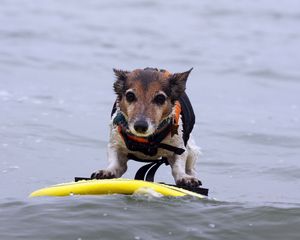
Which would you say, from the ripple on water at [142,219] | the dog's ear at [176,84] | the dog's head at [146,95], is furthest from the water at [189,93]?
the dog's ear at [176,84]

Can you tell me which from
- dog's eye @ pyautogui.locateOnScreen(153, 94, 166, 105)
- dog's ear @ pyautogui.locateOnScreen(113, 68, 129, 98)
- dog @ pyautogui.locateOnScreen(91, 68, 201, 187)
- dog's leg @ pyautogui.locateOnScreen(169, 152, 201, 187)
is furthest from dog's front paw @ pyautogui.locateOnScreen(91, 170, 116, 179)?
dog's eye @ pyautogui.locateOnScreen(153, 94, 166, 105)

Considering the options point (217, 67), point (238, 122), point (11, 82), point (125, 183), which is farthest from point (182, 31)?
point (125, 183)

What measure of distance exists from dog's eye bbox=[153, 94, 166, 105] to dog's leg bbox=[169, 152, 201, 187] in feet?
2.10

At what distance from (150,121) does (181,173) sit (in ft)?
2.53

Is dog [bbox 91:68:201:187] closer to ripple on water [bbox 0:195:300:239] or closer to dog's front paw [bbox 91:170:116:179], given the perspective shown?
dog's front paw [bbox 91:170:116:179]

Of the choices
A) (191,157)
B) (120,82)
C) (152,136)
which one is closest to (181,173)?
(152,136)

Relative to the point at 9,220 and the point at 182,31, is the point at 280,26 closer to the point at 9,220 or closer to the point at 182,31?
the point at 182,31

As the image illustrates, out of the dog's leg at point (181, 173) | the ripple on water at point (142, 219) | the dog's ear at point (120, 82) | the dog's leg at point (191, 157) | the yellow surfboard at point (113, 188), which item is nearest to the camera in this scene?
the ripple on water at point (142, 219)

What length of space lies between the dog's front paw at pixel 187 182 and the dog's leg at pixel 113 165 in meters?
0.56

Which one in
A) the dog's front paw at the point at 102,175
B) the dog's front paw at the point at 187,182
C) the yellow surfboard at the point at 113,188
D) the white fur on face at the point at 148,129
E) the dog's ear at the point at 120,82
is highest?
the dog's ear at the point at 120,82

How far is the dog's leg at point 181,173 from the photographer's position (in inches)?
289

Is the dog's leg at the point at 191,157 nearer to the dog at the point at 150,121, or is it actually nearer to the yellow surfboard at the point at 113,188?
the dog at the point at 150,121

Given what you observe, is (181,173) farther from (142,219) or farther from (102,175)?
(142,219)

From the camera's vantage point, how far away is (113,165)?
7.53 m
